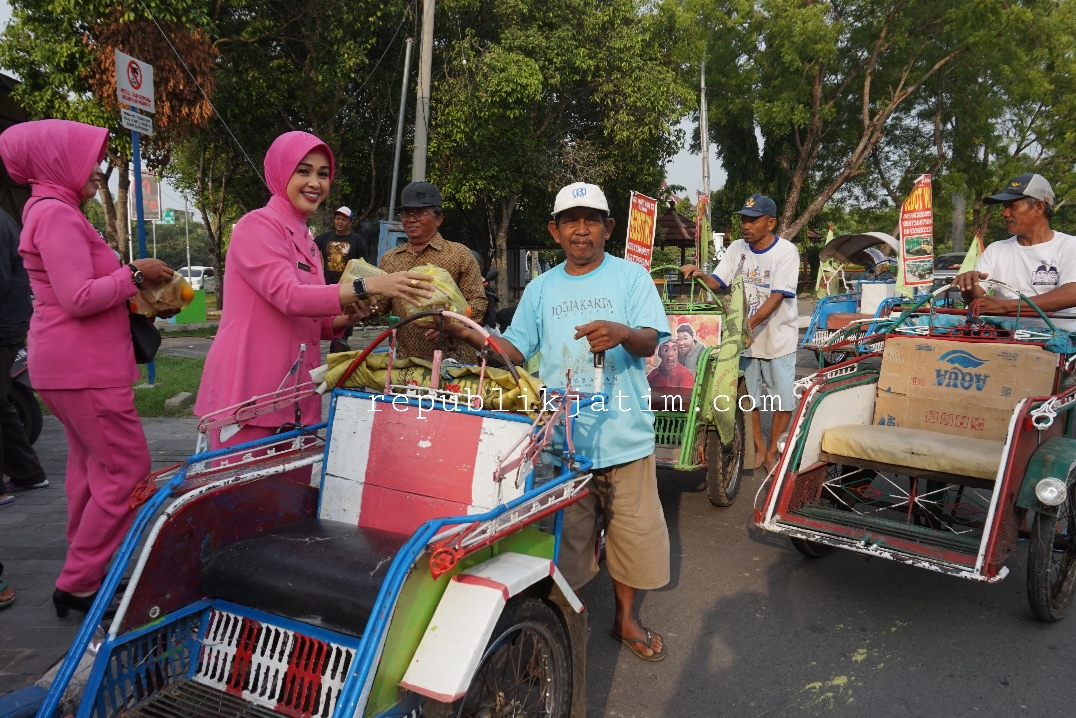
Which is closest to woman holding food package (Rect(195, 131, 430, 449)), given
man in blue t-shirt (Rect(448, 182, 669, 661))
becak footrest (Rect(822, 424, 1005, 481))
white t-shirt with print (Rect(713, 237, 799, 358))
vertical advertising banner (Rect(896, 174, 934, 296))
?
man in blue t-shirt (Rect(448, 182, 669, 661))

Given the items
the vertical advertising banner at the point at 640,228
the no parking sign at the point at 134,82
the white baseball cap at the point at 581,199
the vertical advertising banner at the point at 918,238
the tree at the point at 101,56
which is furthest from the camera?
the tree at the point at 101,56

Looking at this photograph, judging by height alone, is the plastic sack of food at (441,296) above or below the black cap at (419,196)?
below

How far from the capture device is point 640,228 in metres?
7.94

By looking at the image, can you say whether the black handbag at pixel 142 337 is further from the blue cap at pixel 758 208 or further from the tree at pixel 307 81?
the tree at pixel 307 81

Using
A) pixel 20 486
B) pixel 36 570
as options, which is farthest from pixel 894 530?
pixel 20 486

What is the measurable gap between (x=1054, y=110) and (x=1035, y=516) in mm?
25800

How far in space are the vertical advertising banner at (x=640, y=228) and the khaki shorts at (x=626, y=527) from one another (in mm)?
4931

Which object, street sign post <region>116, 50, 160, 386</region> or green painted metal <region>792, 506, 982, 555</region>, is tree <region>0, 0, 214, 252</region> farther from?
green painted metal <region>792, 506, 982, 555</region>

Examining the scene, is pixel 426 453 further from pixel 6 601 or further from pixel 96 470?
pixel 6 601

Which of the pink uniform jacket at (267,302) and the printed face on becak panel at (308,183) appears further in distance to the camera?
the printed face on becak panel at (308,183)

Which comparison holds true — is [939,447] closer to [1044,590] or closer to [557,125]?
[1044,590]

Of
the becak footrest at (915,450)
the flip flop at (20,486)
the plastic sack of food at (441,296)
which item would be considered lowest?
the flip flop at (20,486)

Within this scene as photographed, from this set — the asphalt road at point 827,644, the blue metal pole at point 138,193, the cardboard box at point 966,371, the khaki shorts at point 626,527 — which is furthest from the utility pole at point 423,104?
the khaki shorts at point 626,527

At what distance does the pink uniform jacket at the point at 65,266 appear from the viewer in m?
2.84
